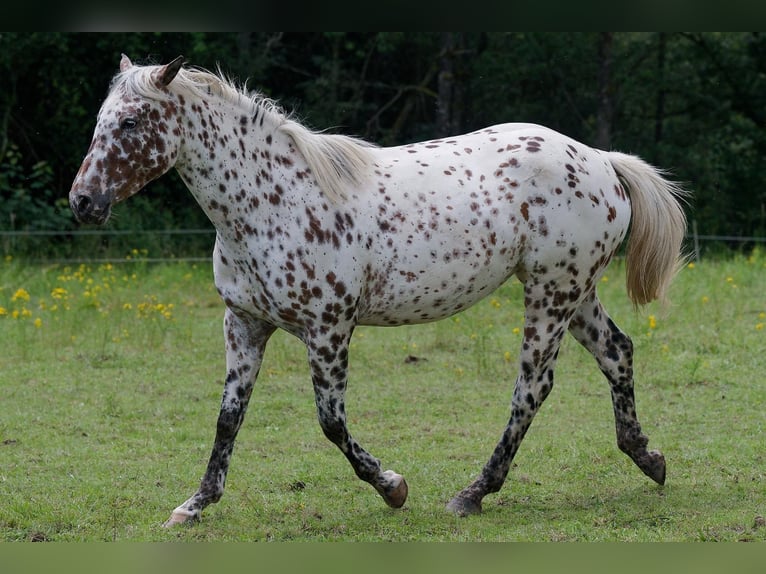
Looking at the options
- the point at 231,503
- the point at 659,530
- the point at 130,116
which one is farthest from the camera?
the point at 231,503

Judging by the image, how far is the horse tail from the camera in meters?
5.09

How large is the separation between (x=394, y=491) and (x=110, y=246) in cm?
940

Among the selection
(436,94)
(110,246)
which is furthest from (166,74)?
(436,94)

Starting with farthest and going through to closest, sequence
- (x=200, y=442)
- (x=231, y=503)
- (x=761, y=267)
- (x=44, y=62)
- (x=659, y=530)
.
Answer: (x=44, y=62) < (x=761, y=267) < (x=200, y=442) < (x=231, y=503) < (x=659, y=530)

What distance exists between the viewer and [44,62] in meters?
15.2

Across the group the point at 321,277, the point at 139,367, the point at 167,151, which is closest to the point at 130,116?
the point at 167,151

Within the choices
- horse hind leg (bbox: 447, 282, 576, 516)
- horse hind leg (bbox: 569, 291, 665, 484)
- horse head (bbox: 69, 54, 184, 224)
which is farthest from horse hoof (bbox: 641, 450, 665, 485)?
horse head (bbox: 69, 54, 184, 224)

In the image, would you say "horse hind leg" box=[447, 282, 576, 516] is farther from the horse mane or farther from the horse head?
the horse head

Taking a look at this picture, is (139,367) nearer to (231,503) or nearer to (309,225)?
(231,503)

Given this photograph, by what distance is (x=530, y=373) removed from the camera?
482 centimetres

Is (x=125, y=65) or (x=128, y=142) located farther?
(x=125, y=65)

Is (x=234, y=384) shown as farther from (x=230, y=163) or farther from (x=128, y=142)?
(x=128, y=142)

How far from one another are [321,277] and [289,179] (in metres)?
0.47

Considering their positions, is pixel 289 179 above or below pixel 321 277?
above
